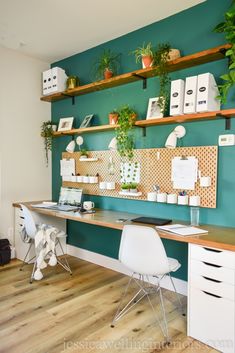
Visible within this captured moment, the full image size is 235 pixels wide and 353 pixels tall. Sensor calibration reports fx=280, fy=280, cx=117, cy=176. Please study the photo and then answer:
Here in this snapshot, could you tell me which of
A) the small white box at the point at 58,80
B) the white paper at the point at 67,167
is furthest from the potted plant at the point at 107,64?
the white paper at the point at 67,167

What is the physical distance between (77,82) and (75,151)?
2.91 feet

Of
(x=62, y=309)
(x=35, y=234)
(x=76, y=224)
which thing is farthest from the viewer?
(x=76, y=224)

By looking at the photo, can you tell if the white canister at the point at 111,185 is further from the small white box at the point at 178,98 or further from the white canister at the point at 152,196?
the small white box at the point at 178,98

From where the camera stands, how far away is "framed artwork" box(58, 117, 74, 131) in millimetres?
3693

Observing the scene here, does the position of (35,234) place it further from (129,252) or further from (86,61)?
(86,61)

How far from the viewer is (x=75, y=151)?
3762 mm

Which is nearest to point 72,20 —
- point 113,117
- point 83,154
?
point 113,117

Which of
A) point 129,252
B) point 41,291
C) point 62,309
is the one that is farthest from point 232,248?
point 41,291

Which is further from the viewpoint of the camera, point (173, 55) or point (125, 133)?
point (125, 133)

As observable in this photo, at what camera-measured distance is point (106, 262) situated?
3391 mm

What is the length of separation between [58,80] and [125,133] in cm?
138

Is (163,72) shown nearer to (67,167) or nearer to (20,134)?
(67,167)

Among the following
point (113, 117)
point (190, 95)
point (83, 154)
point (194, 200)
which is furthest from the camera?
point (83, 154)

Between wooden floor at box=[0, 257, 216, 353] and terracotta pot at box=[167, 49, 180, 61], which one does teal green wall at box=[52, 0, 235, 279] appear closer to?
terracotta pot at box=[167, 49, 180, 61]
